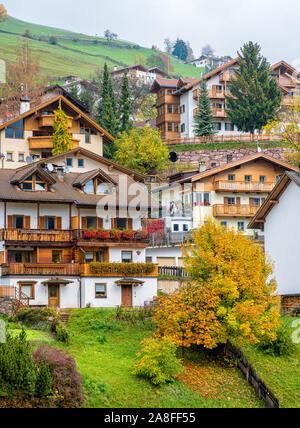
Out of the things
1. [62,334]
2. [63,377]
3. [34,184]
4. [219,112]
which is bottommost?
[63,377]

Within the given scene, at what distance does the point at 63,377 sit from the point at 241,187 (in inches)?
1761

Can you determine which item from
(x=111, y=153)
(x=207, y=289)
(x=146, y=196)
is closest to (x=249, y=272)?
(x=207, y=289)

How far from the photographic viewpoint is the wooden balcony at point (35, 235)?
49250 mm

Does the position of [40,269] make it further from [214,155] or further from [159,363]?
[214,155]

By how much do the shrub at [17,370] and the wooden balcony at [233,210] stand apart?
42.6 metres

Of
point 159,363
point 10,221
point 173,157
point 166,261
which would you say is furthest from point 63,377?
point 173,157

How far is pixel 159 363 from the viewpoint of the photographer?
113 ft

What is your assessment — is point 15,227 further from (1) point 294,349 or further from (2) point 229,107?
(2) point 229,107

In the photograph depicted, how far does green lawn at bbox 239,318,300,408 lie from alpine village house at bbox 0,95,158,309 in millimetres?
13356

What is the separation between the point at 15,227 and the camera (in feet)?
166

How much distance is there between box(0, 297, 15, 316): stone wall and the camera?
44312 millimetres

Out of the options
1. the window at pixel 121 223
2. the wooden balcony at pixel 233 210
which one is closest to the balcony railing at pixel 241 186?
the wooden balcony at pixel 233 210

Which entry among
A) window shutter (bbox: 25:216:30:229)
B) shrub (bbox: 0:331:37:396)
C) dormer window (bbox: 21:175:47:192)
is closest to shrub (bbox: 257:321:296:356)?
shrub (bbox: 0:331:37:396)

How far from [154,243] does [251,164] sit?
15.1 metres
